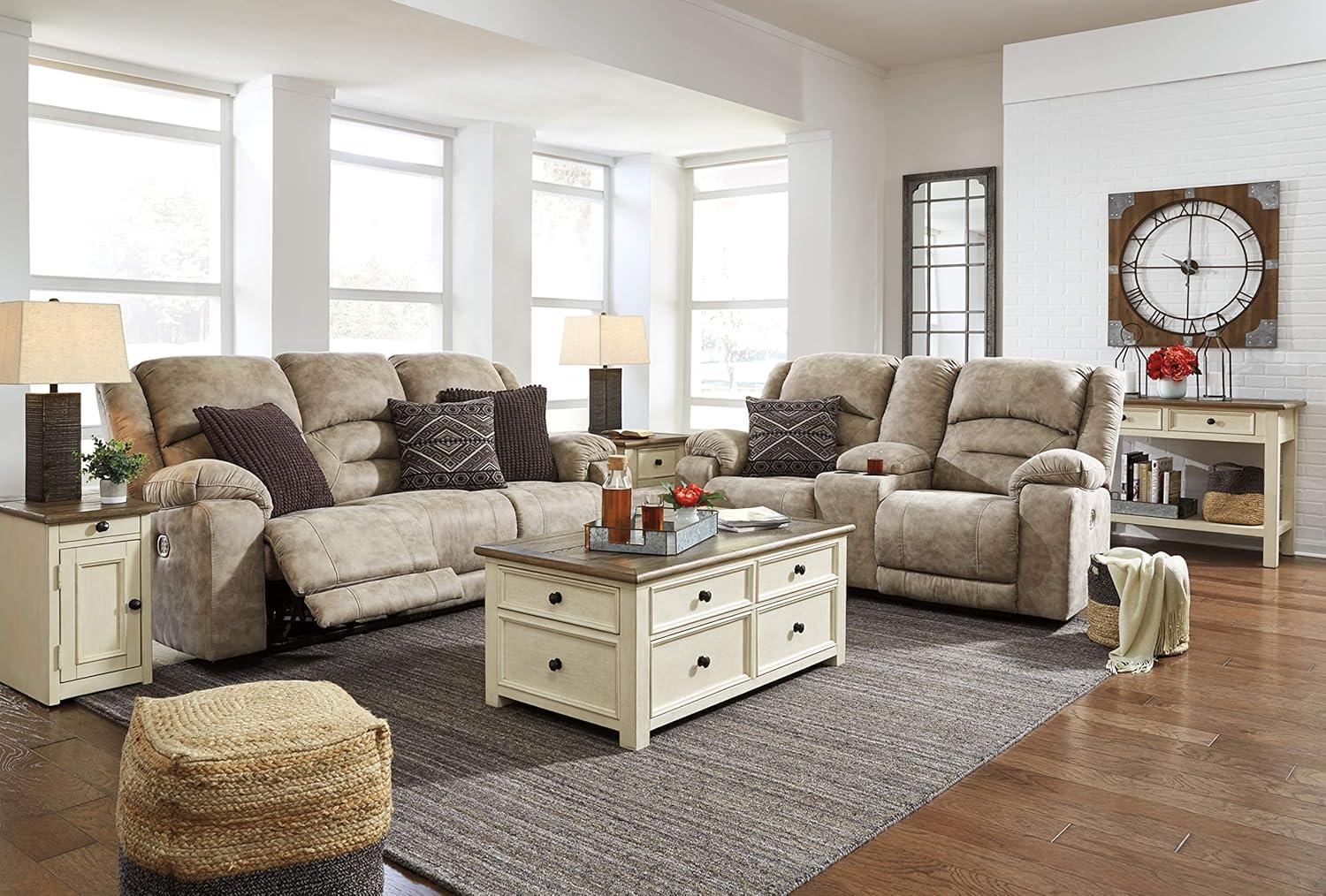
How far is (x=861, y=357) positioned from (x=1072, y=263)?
1.92 metres

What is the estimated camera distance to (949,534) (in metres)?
4.62

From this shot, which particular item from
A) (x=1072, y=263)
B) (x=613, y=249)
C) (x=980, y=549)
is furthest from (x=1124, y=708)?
(x=613, y=249)

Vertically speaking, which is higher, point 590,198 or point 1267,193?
point 590,198

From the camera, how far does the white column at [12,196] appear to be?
4.79m

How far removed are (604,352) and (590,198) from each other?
2.61m

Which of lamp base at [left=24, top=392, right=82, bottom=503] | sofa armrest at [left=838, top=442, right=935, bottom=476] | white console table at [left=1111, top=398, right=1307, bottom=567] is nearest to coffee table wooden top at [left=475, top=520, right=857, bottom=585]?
sofa armrest at [left=838, top=442, right=935, bottom=476]

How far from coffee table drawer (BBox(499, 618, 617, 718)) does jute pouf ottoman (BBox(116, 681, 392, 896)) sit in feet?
3.36

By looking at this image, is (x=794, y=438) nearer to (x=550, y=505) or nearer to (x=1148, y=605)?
(x=550, y=505)

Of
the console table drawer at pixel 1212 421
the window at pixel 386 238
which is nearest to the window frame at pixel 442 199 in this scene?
the window at pixel 386 238

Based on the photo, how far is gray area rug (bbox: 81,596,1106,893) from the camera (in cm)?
240

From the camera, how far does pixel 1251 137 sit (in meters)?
6.10

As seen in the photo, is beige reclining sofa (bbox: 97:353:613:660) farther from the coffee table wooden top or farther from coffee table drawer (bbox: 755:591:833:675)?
coffee table drawer (bbox: 755:591:833:675)

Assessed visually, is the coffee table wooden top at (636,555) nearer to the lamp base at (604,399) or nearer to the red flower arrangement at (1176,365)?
the lamp base at (604,399)

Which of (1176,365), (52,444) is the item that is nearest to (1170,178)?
(1176,365)
